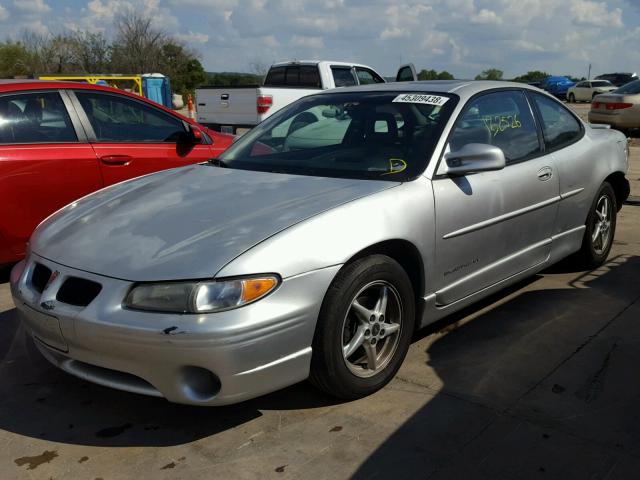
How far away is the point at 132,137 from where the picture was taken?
17.6 feet

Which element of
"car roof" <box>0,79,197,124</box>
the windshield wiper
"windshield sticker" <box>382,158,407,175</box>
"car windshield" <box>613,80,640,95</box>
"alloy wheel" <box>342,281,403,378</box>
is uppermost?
"car windshield" <box>613,80,640,95</box>

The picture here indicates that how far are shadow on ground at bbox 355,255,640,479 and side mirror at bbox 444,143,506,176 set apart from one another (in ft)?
3.29

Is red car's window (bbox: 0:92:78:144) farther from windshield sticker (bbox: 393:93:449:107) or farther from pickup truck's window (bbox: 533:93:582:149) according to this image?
pickup truck's window (bbox: 533:93:582:149)

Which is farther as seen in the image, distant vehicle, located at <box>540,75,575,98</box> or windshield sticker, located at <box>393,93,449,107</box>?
distant vehicle, located at <box>540,75,575,98</box>

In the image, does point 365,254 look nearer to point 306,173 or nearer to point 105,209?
point 306,173

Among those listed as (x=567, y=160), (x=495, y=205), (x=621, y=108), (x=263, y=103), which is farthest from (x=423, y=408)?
(x=621, y=108)

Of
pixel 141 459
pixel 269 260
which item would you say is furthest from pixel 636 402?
pixel 141 459

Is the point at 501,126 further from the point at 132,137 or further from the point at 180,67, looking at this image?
the point at 180,67

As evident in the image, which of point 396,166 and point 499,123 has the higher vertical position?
point 499,123

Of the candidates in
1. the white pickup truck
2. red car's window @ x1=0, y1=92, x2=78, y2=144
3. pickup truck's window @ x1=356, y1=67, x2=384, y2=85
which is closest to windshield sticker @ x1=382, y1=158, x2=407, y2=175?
red car's window @ x1=0, y1=92, x2=78, y2=144

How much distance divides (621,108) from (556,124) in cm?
1177

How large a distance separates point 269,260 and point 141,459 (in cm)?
97

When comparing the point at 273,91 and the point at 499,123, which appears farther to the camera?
the point at 273,91

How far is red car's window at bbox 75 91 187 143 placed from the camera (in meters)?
5.20
